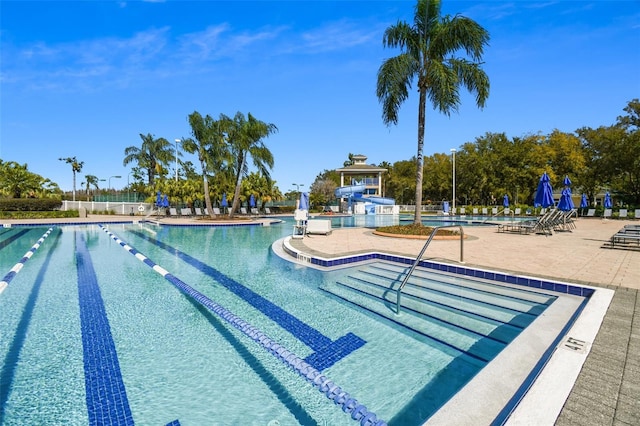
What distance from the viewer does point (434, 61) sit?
1243 cm

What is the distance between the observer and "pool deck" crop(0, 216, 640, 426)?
2090 mm

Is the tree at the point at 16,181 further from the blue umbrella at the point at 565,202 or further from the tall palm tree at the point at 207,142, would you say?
the blue umbrella at the point at 565,202

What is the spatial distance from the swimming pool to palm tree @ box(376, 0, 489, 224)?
29.1 ft

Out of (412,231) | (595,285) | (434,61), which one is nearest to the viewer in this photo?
(595,285)

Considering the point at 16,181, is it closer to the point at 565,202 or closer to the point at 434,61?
the point at 434,61

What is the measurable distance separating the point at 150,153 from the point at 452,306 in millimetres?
39637

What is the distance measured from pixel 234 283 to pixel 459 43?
12781 millimetres

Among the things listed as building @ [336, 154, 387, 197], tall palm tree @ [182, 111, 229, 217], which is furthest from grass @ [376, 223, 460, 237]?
building @ [336, 154, 387, 197]

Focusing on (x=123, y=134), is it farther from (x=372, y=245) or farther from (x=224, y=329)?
(x=224, y=329)

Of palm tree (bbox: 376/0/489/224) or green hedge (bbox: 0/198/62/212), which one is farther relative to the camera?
green hedge (bbox: 0/198/62/212)

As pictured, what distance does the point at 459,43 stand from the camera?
12.7 m

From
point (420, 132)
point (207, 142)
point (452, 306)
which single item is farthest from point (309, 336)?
point (207, 142)

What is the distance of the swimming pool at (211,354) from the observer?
2793 millimetres

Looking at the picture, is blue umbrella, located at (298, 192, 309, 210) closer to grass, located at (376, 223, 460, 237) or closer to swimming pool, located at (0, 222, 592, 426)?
grass, located at (376, 223, 460, 237)
